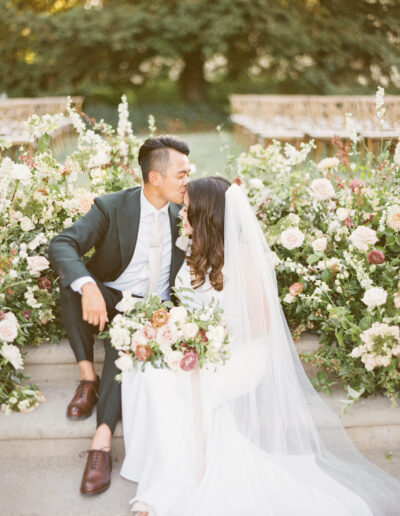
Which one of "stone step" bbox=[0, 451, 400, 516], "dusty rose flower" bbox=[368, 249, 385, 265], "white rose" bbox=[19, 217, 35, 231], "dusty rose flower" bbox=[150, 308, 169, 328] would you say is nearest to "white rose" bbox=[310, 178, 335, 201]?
"dusty rose flower" bbox=[368, 249, 385, 265]

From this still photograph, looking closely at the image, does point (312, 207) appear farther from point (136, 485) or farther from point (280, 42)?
point (280, 42)

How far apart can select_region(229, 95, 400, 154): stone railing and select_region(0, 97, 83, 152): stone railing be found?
3.55 metres

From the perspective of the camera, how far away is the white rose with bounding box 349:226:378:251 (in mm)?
3072

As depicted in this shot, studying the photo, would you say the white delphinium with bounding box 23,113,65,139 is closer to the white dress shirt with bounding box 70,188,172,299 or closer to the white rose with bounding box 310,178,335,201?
the white dress shirt with bounding box 70,188,172,299

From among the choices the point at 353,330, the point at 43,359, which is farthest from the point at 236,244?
the point at 43,359

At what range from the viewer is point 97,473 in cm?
267

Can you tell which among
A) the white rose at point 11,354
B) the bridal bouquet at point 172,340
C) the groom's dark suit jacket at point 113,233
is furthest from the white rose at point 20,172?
the bridal bouquet at point 172,340

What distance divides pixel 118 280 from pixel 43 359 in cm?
69

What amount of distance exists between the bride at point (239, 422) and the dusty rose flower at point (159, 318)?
0.82 feet

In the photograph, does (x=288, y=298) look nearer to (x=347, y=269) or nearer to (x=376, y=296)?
(x=347, y=269)

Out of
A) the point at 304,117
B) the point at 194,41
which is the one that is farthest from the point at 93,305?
the point at 194,41

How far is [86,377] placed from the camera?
3.08m

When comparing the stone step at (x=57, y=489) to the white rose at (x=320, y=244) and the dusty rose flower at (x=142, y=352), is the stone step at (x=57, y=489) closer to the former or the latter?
the dusty rose flower at (x=142, y=352)

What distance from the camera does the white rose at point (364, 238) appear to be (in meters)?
3.07
